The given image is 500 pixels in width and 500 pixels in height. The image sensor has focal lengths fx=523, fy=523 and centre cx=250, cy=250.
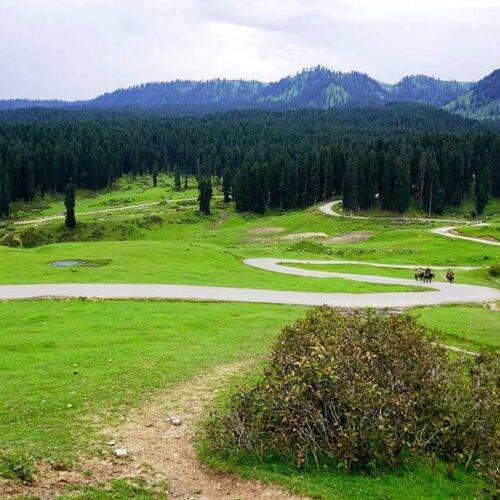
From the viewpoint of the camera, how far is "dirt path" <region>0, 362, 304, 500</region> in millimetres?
13875

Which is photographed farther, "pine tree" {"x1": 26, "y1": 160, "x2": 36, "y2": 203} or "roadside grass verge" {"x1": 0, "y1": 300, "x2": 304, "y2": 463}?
"pine tree" {"x1": 26, "y1": 160, "x2": 36, "y2": 203}

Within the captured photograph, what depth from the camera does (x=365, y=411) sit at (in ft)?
46.2

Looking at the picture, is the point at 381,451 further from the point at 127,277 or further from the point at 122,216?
the point at 122,216

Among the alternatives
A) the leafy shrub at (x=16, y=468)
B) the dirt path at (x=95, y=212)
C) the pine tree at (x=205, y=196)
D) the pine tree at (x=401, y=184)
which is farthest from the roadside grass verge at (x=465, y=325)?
the dirt path at (x=95, y=212)

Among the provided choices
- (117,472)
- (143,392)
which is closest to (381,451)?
(117,472)

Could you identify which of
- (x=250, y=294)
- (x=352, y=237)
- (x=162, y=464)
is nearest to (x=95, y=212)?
(x=352, y=237)

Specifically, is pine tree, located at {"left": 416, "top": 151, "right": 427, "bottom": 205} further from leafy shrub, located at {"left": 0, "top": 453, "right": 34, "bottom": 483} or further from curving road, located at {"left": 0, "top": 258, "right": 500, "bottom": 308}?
leafy shrub, located at {"left": 0, "top": 453, "right": 34, "bottom": 483}

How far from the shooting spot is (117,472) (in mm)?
14938

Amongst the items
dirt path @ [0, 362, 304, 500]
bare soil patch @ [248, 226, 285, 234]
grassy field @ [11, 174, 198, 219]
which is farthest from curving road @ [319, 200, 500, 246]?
dirt path @ [0, 362, 304, 500]

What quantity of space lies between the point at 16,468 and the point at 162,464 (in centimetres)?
417

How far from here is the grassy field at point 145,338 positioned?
48.1ft

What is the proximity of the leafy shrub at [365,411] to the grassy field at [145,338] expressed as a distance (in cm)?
66

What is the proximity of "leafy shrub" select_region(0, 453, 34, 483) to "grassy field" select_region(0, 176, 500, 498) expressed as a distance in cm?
84

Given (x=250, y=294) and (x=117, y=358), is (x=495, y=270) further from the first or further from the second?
(x=117, y=358)
